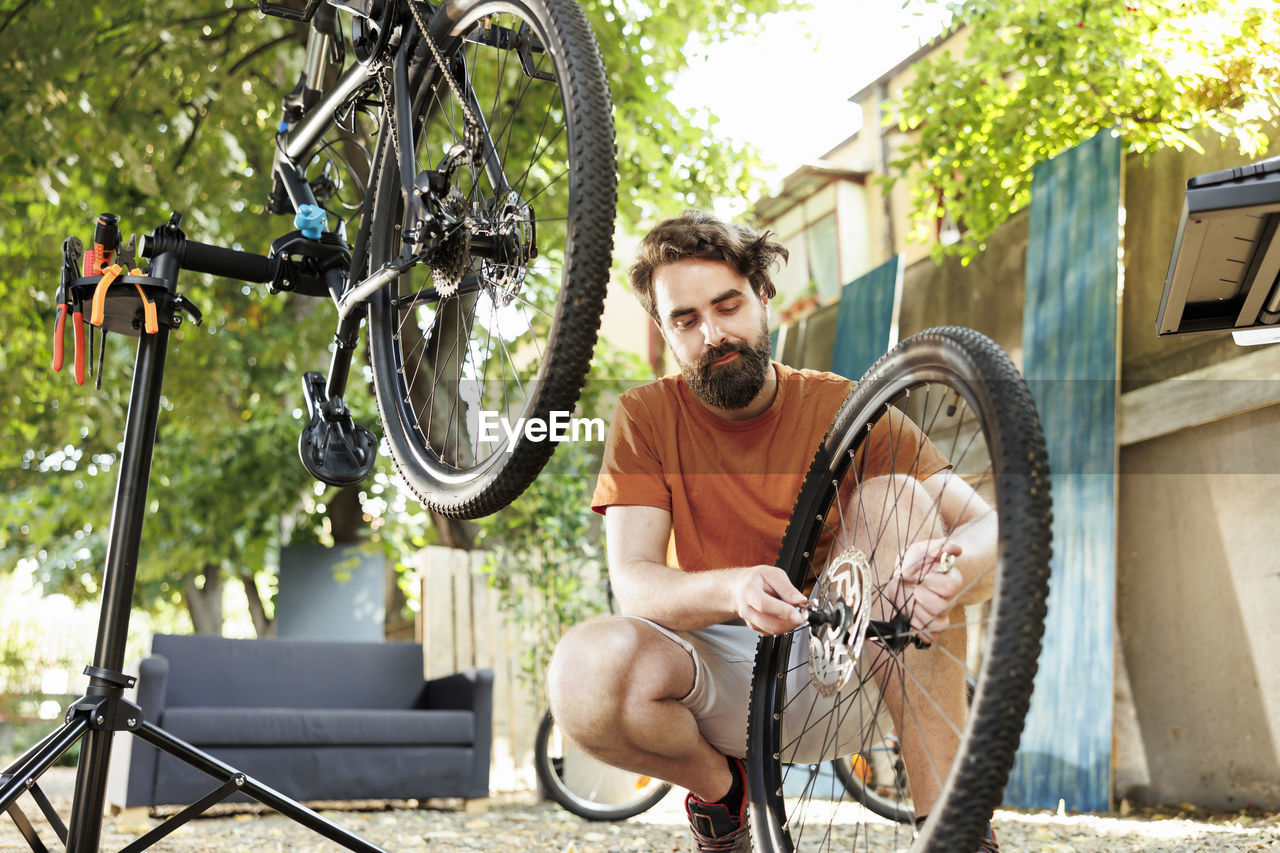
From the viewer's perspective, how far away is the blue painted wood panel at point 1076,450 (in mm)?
3309

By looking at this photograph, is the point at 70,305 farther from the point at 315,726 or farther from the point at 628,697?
the point at 315,726

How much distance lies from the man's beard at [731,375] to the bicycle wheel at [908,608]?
28cm

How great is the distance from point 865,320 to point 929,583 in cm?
351

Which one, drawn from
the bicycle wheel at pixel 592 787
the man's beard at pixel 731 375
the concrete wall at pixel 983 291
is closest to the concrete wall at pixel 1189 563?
the concrete wall at pixel 983 291

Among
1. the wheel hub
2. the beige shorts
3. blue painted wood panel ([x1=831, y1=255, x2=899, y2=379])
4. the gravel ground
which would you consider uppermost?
blue painted wood panel ([x1=831, y1=255, x2=899, y2=379])

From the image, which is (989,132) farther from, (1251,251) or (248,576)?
(248,576)

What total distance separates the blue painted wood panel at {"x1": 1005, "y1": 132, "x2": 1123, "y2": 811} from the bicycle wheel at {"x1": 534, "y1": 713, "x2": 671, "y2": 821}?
1.31 meters

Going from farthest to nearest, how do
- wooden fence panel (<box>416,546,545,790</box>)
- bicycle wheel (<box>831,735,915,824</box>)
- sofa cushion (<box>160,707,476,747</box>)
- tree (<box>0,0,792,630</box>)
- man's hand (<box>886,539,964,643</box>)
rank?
wooden fence panel (<box>416,546,545,790</box>) → tree (<box>0,0,792,630</box>) → sofa cushion (<box>160,707,476,747</box>) → bicycle wheel (<box>831,735,915,824</box>) → man's hand (<box>886,539,964,643</box>)

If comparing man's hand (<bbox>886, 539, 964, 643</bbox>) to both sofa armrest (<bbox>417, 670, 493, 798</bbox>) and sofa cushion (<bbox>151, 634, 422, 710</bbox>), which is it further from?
sofa cushion (<bbox>151, 634, 422, 710</bbox>)

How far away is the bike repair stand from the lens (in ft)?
5.49

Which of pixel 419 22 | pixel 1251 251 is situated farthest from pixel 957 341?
pixel 419 22

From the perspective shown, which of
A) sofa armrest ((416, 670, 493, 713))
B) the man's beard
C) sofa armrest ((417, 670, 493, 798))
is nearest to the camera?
the man's beard

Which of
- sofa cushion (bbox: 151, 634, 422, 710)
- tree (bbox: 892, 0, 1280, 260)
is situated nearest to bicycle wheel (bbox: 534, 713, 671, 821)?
sofa cushion (bbox: 151, 634, 422, 710)

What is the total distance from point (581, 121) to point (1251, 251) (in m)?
0.82
